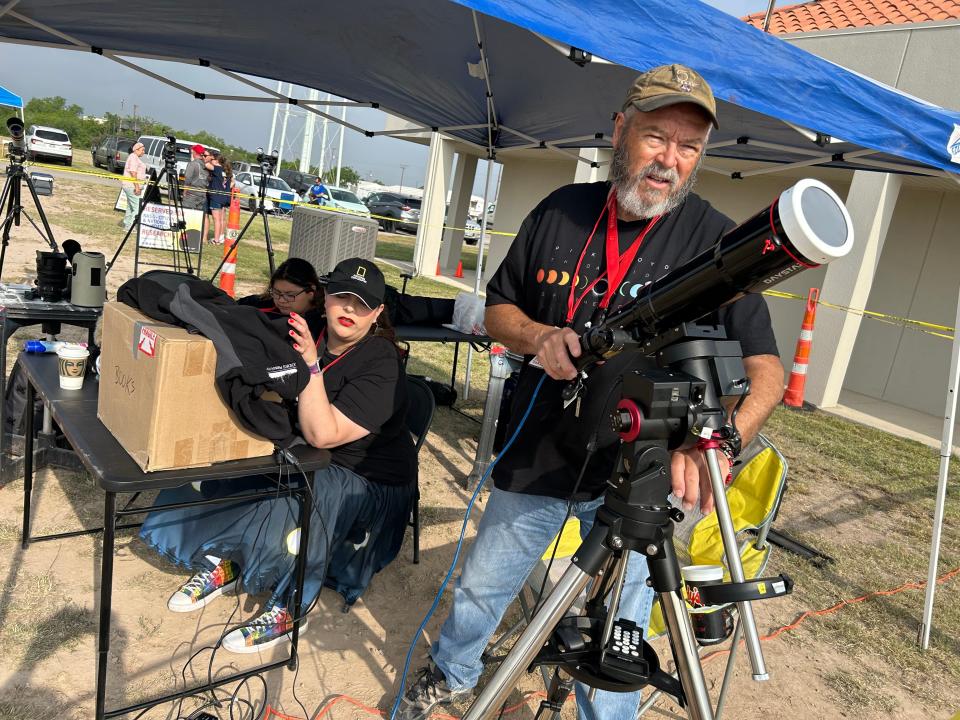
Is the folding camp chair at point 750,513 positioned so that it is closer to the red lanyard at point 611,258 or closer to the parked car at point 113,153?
the red lanyard at point 611,258

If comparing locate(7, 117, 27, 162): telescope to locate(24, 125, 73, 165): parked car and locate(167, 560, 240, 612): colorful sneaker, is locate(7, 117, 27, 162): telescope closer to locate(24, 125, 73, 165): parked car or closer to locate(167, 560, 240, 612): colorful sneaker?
locate(167, 560, 240, 612): colorful sneaker

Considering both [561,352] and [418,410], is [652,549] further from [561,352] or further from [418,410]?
[418,410]

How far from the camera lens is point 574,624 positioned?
4.72 ft

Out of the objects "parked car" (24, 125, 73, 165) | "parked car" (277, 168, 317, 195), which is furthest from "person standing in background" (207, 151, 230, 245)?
"parked car" (24, 125, 73, 165)

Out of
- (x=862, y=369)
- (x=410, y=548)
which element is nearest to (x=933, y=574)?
(x=410, y=548)

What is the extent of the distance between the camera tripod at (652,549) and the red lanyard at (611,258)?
433 millimetres

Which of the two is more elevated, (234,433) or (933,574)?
(234,433)

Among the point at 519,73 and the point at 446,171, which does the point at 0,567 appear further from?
the point at 446,171

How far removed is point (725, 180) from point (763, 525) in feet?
28.5

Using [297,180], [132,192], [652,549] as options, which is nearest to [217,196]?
[132,192]

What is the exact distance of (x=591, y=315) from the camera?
172 cm

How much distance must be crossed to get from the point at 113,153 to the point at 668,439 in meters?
29.8

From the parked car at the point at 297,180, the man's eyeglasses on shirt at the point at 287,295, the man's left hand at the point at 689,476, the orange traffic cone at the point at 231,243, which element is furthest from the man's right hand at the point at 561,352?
the parked car at the point at 297,180

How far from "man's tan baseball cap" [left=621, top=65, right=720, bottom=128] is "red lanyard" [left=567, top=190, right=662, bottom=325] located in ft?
0.79
